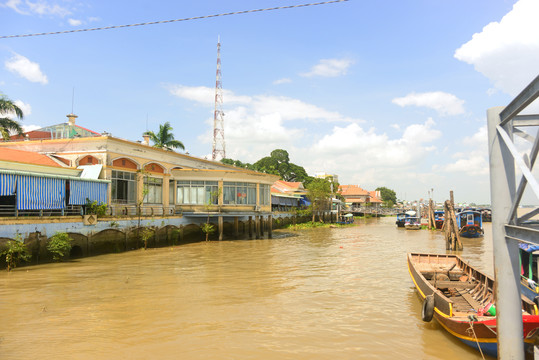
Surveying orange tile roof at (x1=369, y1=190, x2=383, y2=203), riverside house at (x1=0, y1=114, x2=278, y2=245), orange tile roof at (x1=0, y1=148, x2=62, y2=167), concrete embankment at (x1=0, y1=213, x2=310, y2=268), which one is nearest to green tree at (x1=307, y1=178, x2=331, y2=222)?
riverside house at (x1=0, y1=114, x2=278, y2=245)

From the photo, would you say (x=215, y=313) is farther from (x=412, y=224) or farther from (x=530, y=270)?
(x=412, y=224)

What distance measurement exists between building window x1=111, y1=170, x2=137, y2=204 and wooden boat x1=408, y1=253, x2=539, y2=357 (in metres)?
19.8

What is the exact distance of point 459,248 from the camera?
2728cm

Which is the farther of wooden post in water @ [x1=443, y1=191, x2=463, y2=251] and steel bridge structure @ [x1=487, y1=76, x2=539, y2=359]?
wooden post in water @ [x1=443, y1=191, x2=463, y2=251]

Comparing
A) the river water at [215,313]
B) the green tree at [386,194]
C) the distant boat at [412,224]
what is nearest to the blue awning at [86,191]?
the river water at [215,313]

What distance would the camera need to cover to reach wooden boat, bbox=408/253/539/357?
732 centimetres

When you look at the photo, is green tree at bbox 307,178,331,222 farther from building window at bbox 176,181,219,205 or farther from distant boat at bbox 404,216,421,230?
building window at bbox 176,181,219,205

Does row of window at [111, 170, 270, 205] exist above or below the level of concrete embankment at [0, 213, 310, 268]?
above

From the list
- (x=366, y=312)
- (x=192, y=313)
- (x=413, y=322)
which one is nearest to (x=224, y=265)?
(x=192, y=313)

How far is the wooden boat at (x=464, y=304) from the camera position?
24.0 ft

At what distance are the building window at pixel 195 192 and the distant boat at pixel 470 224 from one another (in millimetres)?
25492

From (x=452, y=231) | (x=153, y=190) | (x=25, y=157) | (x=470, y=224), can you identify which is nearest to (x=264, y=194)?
(x=153, y=190)

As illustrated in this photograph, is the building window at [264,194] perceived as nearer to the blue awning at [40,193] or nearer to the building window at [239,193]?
the building window at [239,193]

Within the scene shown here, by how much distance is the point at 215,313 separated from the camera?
1077cm
